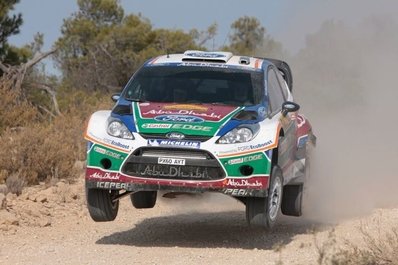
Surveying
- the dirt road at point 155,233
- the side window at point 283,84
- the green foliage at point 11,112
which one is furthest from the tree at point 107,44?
the side window at point 283,84

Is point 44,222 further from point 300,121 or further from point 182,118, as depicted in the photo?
point 300,121

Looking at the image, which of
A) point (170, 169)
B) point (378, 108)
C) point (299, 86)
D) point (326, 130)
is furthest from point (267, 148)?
point (299, 86)

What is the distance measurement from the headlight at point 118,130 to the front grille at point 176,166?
0.22 meters

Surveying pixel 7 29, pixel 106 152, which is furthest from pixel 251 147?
pixel 7 29

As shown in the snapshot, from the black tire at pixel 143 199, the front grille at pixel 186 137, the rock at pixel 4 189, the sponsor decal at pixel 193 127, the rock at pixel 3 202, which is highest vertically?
the sponsor decal at pixel 193 127

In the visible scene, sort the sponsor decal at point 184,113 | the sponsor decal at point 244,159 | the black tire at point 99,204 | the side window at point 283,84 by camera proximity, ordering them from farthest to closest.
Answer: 1. the side window at point 283,84
2. the black tire at point 99,204
3. the sponsor decal at point 184,113
4. the sponsor decal at point 244,159

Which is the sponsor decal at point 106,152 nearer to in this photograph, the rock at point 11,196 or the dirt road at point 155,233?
the dirt road at point 155,233

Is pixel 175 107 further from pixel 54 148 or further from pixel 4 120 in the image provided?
pixel 4 120

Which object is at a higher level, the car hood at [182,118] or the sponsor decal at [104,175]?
the car hood at [182,118]

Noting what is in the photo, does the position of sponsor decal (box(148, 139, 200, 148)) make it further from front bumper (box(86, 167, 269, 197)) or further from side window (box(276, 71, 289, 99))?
side window (box(276, 71, 289, 99))

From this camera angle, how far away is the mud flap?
12.1 m

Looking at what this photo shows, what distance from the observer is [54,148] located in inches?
619

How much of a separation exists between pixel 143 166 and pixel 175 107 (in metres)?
0.85

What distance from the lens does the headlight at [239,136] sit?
1029 centimetres
